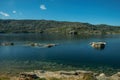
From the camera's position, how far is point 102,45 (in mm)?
114188

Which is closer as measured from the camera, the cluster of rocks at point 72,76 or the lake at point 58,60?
the cluster of rocks at point 72,76

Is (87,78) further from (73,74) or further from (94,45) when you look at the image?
(94,45)

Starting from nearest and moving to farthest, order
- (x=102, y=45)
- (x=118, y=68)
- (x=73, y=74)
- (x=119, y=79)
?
(x=119, y=79)
(x=73, y=74)
(x=118, y=68)
(x=102, y=45)

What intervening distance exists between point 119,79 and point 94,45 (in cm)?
8490

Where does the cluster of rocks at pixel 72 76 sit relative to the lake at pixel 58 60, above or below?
above

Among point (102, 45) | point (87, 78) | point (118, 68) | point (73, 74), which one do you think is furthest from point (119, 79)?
point (102, 45)

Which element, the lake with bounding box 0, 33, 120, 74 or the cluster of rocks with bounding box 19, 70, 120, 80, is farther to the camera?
the lake with bounding box 0, 33, 120, 74

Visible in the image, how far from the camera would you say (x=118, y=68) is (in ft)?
188

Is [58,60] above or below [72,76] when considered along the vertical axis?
below

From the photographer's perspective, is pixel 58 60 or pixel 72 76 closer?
pixel 72 76

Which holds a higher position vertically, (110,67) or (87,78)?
(87,78)

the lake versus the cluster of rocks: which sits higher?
the cluster of rocks

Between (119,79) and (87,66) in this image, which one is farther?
(87,66)

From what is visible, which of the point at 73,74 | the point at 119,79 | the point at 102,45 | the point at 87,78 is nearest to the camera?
the point at 87,78
